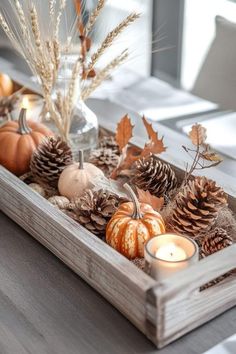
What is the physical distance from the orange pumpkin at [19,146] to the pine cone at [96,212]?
28 cm

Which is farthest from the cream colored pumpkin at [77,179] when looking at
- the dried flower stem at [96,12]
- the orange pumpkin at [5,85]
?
the orange pumpkin at [5,85]

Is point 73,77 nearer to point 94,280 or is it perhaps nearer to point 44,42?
point 44,42

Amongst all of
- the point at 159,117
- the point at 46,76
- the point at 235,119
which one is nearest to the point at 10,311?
the point at 46,76

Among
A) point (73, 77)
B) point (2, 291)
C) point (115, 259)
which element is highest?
point (73, 77)

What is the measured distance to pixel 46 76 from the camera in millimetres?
1348

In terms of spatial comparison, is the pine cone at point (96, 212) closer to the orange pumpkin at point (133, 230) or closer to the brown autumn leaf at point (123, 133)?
the orange pumpkin at point (133, 230)

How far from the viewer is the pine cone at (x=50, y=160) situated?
132 cm

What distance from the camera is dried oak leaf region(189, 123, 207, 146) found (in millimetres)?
1162

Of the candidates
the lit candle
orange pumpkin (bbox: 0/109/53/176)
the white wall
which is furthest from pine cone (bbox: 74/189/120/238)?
the white wall

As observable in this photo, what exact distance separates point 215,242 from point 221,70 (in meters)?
1.19

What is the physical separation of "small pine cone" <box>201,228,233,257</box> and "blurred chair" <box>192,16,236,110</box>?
44.8 inches

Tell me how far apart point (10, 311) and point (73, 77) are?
1.85ft

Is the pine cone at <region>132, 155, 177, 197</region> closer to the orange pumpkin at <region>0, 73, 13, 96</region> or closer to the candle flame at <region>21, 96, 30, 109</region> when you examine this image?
the candle flame at <region>21, 96, 30, 109</region>

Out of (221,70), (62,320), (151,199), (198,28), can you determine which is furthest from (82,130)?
(198,28)
